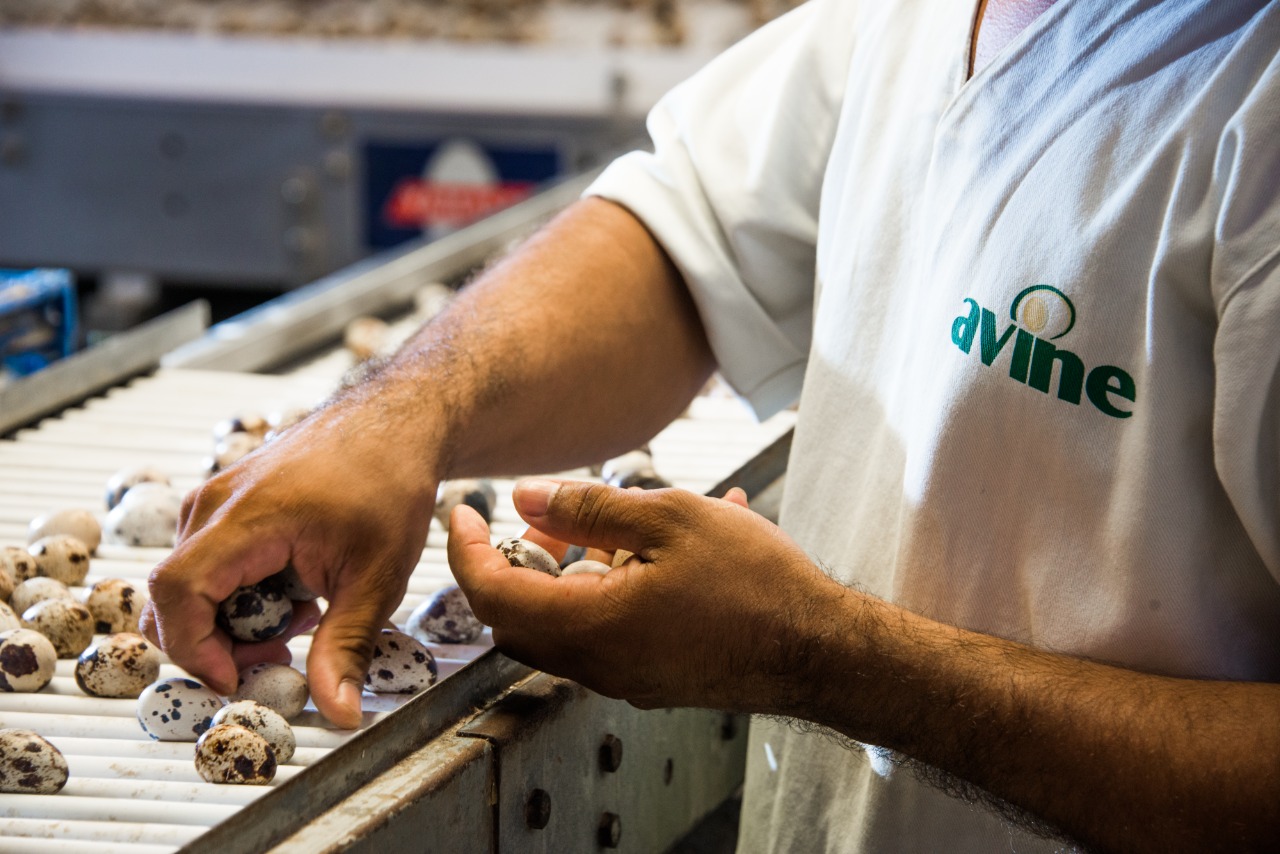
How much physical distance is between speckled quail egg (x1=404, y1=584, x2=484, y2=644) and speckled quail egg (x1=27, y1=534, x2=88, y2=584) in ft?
1.31

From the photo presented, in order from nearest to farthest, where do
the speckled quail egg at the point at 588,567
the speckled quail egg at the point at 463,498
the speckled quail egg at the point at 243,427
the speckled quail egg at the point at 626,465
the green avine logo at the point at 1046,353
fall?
the green avine logo at the point at 1046,353 → the speckled quail egg at the point at 588,567 → the speckled quail egg at the point at 463,498 → the speckled quail egg at the point at 626,465 → the speckled quail egg at the point at 243,427

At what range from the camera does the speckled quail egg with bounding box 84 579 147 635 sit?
122 centimetres

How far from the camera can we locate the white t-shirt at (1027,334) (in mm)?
924

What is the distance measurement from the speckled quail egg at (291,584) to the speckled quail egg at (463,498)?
390 mm

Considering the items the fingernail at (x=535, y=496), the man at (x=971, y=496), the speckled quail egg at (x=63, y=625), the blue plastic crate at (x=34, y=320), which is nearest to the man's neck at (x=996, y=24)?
the man at (x=971, y=496)

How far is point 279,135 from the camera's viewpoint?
15.7ft

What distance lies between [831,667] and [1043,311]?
1.07 ft

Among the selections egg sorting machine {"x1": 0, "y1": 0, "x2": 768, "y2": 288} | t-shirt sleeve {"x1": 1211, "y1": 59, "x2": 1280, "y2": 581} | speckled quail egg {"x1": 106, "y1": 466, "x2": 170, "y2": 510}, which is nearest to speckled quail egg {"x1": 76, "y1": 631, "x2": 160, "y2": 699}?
speckled quail egg {"x1": 106, "y1": 466, "x2": 170, "y2": 510}

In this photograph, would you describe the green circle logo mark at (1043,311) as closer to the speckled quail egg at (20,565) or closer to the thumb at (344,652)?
the thumb at (344,652)

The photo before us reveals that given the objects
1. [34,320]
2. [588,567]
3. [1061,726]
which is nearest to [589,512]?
[588,567]

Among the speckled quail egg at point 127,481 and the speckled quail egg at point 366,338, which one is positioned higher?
the speckled quail egg at point 127,481

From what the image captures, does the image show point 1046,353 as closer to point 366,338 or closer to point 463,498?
point 463,498

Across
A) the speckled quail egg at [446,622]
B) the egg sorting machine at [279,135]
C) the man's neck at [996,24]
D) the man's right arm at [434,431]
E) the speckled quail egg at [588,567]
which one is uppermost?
the man's neck at [996,24]

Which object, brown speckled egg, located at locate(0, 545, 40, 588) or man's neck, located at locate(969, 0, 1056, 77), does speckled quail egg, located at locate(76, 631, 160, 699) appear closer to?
brown speckled egg, located at locate(0, 545, 40, 588)
